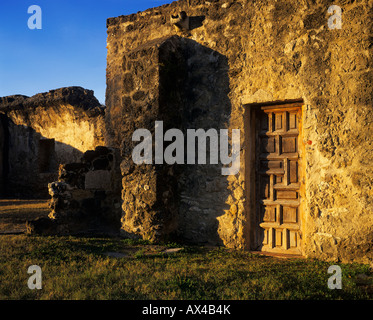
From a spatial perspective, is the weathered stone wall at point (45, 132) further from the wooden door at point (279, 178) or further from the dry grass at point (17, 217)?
the wooden door at point (279, 178)

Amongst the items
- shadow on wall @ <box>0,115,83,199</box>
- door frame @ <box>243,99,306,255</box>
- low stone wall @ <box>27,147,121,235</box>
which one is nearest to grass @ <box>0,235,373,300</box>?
door frame @ <box>243,99,306,255</box>

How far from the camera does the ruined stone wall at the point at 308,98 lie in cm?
409

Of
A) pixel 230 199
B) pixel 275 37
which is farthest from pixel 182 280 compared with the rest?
pixel 275 37

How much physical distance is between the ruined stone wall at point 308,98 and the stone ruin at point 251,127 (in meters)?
0.01

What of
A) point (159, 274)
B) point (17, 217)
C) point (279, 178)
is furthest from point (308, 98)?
point (17, 217)

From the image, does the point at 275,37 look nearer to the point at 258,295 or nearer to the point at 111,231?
the point at 258,295

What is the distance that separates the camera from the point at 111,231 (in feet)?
19.2

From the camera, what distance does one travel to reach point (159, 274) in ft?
11.1

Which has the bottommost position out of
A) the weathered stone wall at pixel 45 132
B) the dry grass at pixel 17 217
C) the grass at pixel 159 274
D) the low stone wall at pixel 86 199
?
the grass at pixel 159 274

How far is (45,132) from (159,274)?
10408 mm

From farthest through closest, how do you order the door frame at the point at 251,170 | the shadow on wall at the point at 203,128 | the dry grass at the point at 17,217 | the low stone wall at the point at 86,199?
the dry grass at the point at 17,217 < the low stone wall at the point at 86,199 < the shadow on wall at the point at 203,128 < the door frame at the point at 251,170

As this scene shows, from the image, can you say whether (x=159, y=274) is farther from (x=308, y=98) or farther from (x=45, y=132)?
(x=45, y=132)

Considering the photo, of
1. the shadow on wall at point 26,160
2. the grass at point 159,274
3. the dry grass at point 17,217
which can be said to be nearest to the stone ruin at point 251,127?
the grass at point 159,274

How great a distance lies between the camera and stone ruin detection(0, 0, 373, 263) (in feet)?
13.6
